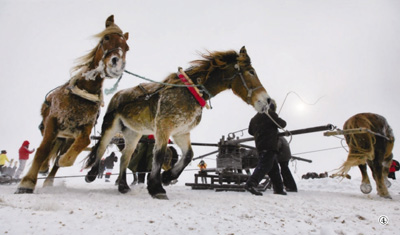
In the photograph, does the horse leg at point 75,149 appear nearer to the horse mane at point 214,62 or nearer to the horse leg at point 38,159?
the horse leg at point 38,159

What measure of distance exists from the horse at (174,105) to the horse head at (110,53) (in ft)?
2.61

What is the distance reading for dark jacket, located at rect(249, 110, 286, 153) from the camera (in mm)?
4555

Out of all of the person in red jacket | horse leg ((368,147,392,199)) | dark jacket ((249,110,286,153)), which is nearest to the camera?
dark jacket ((249,110,286,153))

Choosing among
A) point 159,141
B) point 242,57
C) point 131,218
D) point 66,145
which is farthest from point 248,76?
point 66,145

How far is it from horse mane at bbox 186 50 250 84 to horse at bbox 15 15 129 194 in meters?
1.15

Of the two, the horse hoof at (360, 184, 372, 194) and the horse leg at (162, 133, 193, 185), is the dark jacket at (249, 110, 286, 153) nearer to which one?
the horse leg at (162, 133, 193, 185)

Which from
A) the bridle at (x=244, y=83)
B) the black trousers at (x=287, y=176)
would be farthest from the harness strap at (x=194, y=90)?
the black trousers at (x=287, y=176)

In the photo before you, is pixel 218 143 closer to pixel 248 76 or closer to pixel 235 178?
pixel 235 178

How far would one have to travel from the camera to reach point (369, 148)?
5.17m

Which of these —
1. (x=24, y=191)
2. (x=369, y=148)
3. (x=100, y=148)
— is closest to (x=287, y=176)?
(x=369, y=148)

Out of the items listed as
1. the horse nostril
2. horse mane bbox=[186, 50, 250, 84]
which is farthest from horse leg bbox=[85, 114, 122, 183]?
horse mane bbox=[186, 50, 250, 84]

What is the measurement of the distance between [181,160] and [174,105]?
101 cm

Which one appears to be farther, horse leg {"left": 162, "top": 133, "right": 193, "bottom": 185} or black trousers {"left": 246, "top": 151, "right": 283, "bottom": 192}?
black trousers {"left": 246, "top": 151, "right": 283, "bottom": 192}

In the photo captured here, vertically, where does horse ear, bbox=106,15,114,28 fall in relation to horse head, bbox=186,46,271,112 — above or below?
above
